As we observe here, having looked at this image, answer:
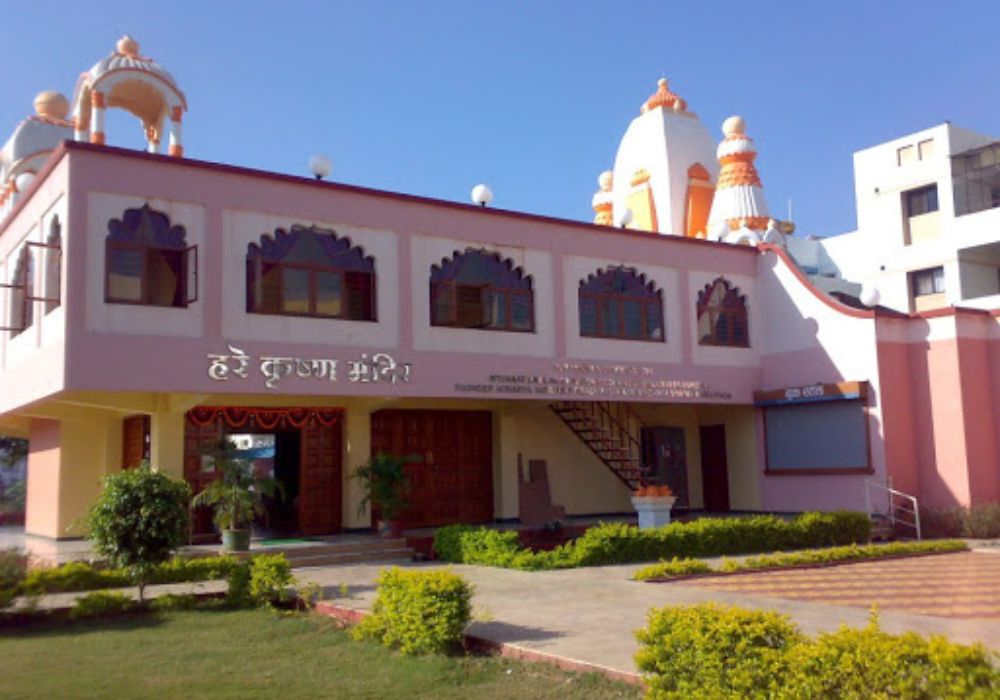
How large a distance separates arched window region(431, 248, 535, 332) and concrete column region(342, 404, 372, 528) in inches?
99.8

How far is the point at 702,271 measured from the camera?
20.2 m

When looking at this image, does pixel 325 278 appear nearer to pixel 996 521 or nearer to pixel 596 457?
pixel 596 457

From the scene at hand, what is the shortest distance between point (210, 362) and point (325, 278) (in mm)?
2447

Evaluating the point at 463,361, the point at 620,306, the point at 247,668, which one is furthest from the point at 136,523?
the point at 620,306

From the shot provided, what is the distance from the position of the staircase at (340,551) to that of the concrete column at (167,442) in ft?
6.48

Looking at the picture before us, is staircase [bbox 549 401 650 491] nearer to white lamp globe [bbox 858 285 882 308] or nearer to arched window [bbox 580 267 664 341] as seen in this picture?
arched window [bbox 580 267 664 341]

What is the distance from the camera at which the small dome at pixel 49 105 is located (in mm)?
22797

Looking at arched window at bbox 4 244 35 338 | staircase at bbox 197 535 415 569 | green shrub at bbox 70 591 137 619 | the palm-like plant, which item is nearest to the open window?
arched window at bbox 4 244 35 338

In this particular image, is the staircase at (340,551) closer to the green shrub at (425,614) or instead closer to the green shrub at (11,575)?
the green shrub at (11,575)

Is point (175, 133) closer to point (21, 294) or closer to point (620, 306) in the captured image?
point (21, 294)

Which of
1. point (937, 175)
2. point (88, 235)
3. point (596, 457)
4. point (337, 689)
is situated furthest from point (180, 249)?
point (937, 175)

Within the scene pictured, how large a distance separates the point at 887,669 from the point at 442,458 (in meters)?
14.8

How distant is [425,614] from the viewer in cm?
795

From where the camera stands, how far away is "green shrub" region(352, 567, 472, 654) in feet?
25.8
